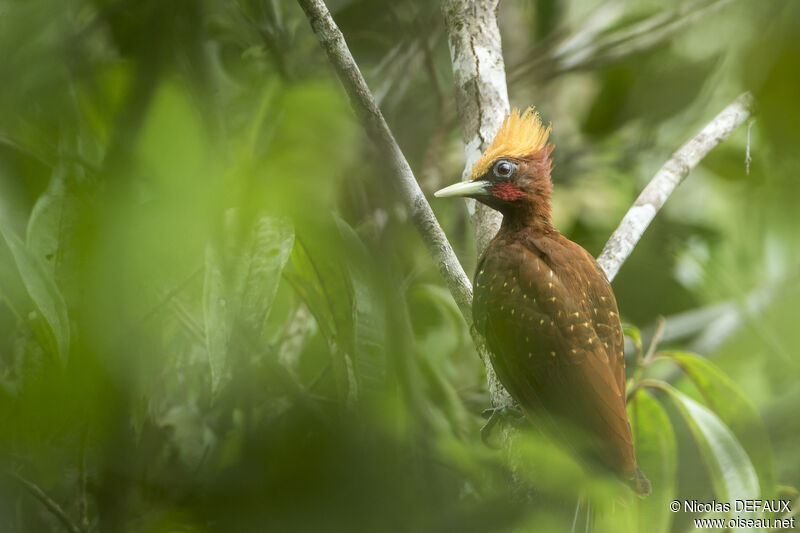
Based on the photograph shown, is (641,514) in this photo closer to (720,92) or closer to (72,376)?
(72,376)

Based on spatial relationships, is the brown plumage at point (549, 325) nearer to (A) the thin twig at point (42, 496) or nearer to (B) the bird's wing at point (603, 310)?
(B) the bird's wing at point (603, 310)

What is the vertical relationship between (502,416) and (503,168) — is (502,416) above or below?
below

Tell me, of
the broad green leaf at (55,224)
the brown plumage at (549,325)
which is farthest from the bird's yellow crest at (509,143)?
the broad green leaf at (55,224)

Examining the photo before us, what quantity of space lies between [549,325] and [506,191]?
1.31 ft

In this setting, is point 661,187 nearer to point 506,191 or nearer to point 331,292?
point 506,191

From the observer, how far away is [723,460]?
159cm

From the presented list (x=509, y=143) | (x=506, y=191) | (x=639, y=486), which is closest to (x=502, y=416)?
(x=639, y=486)

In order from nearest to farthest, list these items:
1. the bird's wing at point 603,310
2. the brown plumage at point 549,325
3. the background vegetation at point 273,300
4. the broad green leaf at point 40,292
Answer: the background vegetation at point 273,300
the broad green leaf at point 40,292
the brown plumage at point 549,325
the bird's wing at point 603,310

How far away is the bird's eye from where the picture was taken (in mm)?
1935

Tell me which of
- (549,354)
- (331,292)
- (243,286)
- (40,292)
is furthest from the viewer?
(549,354)

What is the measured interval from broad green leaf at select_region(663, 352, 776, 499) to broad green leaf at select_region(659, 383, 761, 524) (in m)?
0.02

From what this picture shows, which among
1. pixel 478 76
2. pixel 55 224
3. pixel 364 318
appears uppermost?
pixel 478 76

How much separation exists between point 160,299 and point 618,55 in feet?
7.18

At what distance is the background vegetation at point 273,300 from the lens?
0.76 metres
